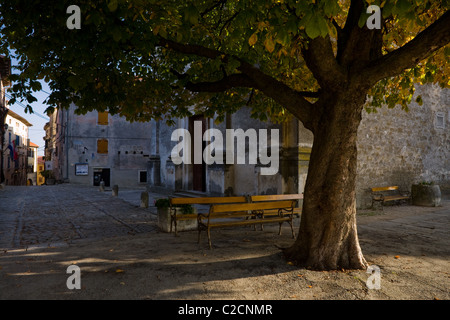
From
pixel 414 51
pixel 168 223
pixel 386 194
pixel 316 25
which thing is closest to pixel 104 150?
pixel 168 223

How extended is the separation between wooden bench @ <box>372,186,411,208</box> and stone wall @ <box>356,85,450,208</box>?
0.28 meters

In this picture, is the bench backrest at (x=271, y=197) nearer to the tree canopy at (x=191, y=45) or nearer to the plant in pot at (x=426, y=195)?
the tree canopy at (x=191, y=45)

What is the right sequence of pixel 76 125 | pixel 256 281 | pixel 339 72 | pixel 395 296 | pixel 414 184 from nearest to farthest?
1. pixel 395 296
2. pixel 256 281
3. pixel 339 72
4. pixel 414 184
5. pixel 76 125

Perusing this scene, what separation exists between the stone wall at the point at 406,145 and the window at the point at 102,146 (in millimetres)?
24071

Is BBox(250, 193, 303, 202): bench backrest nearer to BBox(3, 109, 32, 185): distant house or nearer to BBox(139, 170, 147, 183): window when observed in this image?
BBox(139, 170, 147, 183): window

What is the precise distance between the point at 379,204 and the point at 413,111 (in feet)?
15.9

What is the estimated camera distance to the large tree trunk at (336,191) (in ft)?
14.9

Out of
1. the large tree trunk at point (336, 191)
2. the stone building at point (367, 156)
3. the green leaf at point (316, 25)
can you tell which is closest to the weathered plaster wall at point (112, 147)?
the stone building at point (367, 156)

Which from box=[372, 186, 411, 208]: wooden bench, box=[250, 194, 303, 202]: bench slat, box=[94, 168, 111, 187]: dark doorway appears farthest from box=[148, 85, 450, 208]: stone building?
box=[94, 168, 111, 187]: dark doorway

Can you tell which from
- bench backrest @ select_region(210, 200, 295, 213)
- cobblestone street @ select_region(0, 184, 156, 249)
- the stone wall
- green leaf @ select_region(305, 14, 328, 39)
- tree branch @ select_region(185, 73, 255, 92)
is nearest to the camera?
green leaf @ select_region(305, 14, 328, 39)

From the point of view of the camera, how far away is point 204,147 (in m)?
14.3

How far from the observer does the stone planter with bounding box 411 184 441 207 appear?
458 inches
